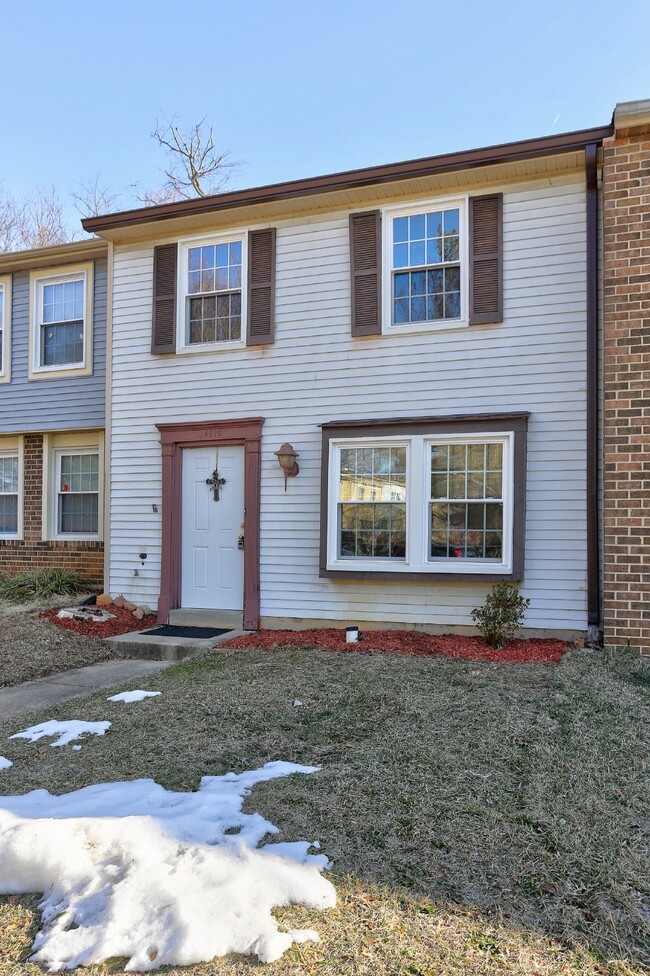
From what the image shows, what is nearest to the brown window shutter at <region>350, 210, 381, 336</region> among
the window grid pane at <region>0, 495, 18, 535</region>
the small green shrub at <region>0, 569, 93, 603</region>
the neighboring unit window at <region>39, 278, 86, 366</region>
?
the neighboring unit window at <region>39, 278, 86, 366</region>

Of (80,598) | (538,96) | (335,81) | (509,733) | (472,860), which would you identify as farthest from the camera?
(335,81)

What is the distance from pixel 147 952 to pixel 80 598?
7631 millimetres

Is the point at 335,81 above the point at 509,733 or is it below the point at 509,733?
above

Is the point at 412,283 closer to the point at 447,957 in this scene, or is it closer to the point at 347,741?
the point at 347,741

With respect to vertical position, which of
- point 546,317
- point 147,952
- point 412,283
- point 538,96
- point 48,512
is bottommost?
point 147,952

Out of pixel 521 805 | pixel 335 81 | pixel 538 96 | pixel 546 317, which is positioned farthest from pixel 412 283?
pixel 335 81

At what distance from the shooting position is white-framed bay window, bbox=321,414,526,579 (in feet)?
22.1

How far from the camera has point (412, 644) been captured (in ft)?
21.3

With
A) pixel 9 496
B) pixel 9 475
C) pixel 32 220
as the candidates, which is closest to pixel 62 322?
pixel 9 475

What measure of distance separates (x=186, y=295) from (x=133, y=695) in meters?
5.09

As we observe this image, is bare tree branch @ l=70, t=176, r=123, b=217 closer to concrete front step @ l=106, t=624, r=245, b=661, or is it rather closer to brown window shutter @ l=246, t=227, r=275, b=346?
brown window shutter @ l=246, t=227, r=275, b=346

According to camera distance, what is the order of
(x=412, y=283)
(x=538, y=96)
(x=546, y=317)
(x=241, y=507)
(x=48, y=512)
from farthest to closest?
(x=538, y=96) → (x=48, y=512) → (x=241, y=507) → (x=412, y=283) → (x=546, y=317)

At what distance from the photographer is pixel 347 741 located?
392 centimetres

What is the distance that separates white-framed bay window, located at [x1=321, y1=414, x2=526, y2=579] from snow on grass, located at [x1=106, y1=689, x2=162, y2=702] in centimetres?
257
